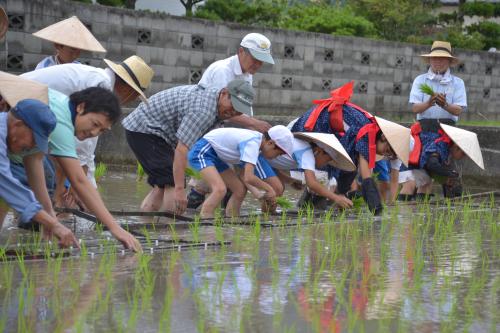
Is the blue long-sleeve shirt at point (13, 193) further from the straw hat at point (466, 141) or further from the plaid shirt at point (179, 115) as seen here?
the straw hat at point (466, 141)

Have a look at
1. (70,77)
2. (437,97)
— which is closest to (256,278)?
(70,77)

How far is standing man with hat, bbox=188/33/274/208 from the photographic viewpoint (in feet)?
25.2

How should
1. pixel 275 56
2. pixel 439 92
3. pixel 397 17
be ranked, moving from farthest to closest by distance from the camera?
pixel 397 17 → pixel 275 56 → pixel 439 92

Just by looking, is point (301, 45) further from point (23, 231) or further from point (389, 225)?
point (23, 231)

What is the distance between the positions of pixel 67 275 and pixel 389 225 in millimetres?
3083

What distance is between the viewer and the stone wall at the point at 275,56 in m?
12.1

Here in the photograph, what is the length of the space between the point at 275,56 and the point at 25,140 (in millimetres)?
11038

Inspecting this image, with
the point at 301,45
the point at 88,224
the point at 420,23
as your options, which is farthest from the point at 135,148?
the point at 420,23

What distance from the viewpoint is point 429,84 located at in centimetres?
1016

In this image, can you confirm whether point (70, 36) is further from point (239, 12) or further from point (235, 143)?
point (239, 12)

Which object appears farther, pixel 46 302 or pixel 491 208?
pixel 491 208

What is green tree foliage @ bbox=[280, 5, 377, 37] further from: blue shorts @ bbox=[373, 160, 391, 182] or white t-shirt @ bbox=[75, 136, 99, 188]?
white t-shirt @ bbox=[75, 136, 99, 188]

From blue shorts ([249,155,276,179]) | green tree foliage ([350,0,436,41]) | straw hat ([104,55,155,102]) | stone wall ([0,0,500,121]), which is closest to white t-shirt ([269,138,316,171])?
blue shorts ([249,155,276,179])

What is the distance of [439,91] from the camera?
1008 centimetres
